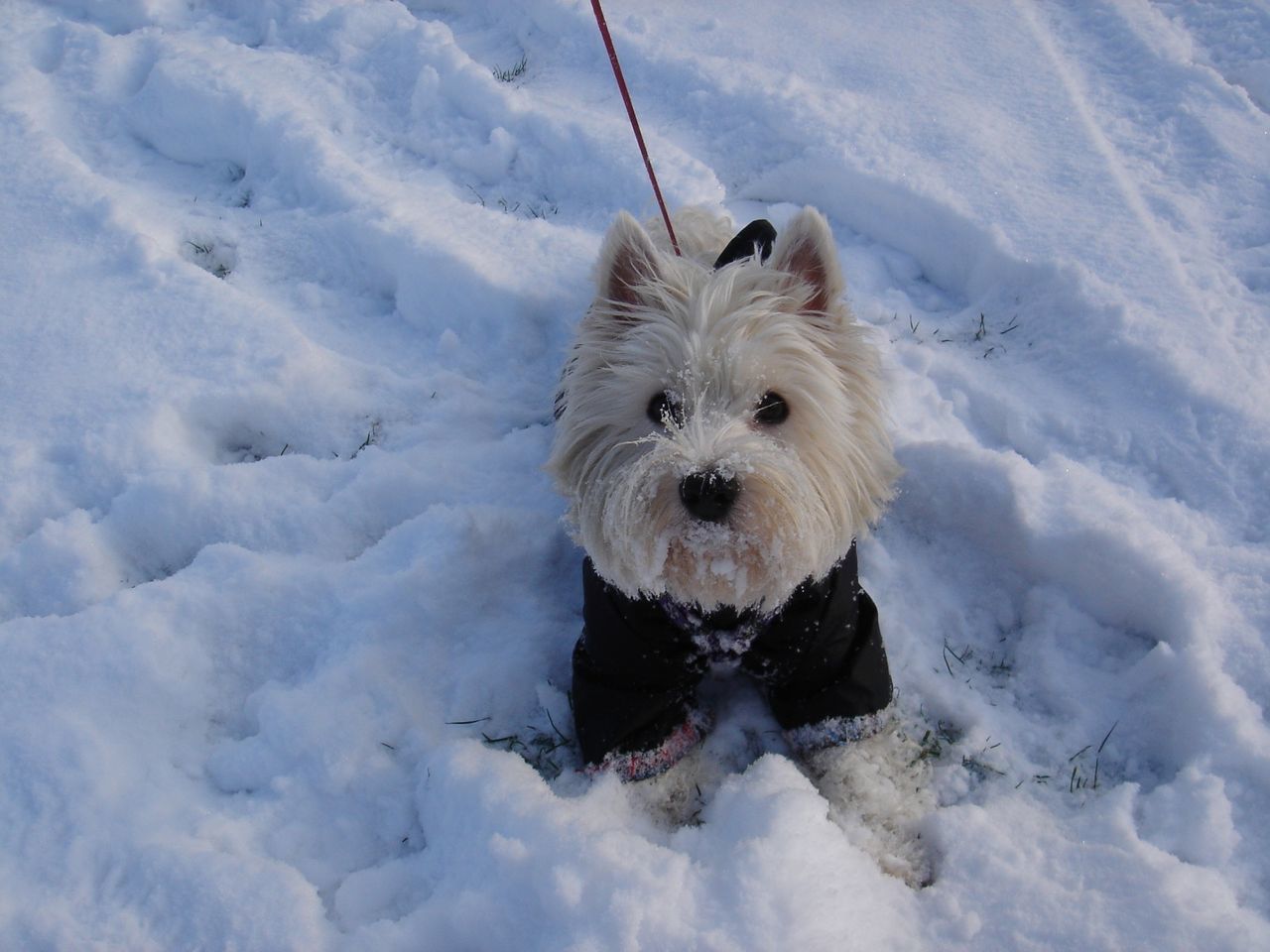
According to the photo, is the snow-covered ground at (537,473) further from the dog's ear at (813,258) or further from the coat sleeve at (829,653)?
the dog's ear at (813,258)

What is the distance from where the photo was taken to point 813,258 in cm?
264

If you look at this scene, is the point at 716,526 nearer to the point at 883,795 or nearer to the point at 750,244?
the point at 883,795

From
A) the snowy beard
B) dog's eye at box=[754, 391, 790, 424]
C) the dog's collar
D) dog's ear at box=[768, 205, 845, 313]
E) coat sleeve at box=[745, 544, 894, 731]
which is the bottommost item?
coat sleeve at box=[745, 544, 894, 731]

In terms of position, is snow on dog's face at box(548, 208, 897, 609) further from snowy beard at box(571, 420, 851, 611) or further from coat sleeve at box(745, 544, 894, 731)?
coat sleeve at box(745, 544, 894, 731)

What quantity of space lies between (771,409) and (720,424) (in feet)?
0.69

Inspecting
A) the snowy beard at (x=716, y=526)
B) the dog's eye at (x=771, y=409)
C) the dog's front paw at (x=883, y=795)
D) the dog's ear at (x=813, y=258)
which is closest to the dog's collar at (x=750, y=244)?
the dog's ear at (x=813, y=258)

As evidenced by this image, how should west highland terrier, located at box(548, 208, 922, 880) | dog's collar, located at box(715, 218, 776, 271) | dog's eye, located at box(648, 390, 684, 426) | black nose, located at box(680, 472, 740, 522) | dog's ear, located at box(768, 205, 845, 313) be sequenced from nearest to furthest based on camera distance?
black nose, located at box(680, 472, 740, 522)
west highland terrier, located at box(548, 208, 922, 880)
dog's eye, located at box(648, 390, 684, 426)
dog's ear, located at box(768, 205, 845, 313)
dog's collar, located at box(715, 218, 776, 271)

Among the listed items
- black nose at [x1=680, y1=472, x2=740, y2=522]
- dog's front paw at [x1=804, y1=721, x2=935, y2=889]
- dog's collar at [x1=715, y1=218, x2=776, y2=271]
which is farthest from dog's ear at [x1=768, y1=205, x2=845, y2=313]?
dog's front paw at [x1=804, y1=721, x2=935, y2=889]

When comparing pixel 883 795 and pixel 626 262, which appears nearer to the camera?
pixel 883 795

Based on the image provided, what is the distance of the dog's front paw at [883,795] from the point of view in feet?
8.21

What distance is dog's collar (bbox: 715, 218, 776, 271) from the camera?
3.09m

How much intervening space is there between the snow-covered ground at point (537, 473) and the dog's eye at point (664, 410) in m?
1.05

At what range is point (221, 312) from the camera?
13.3 feet

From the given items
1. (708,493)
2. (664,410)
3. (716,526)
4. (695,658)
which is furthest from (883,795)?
(664,410)
